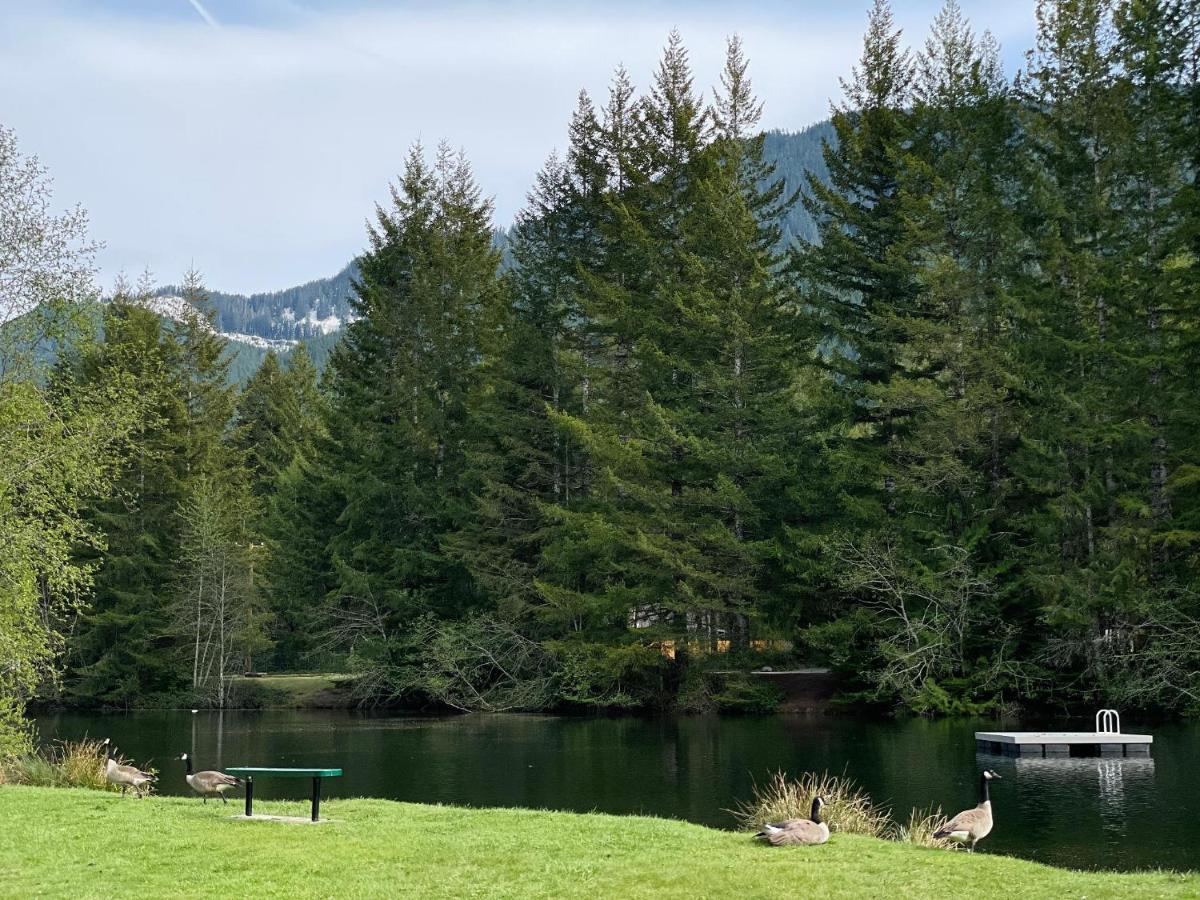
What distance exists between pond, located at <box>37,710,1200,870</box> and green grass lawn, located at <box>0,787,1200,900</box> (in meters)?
3.96

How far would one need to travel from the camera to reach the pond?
16.3 metres

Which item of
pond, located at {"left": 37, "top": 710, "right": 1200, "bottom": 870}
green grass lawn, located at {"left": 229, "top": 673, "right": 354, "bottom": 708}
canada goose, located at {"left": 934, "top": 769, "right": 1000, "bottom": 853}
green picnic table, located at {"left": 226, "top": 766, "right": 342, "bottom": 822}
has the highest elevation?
green picnic table, located at {"left": 226, "top": 766, "right": 342, "bottom": 822}

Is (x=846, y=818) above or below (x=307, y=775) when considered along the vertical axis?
below

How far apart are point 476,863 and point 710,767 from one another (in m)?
13.3

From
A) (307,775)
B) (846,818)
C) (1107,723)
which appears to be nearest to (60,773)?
(307,775)

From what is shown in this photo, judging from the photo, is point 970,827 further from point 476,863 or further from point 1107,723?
point 1107,723

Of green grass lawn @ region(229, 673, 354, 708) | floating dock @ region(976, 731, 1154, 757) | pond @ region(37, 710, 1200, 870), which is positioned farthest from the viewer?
green grass lawn @ region(229, 673, 354, 708)

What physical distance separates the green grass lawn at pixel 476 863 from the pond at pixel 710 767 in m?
3.96

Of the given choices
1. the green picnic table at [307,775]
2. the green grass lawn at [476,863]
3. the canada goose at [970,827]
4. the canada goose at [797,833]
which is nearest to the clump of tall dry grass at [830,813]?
the canada goose at [970,827]

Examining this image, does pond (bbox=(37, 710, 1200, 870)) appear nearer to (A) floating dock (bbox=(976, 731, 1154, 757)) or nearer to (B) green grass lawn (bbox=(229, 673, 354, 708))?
(A) floating dock (bbox=(976, 731, 1154, 757))

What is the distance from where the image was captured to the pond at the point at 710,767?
16.3m

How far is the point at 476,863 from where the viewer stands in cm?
1076

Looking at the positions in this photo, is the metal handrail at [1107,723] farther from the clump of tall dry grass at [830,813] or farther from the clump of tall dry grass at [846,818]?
the clump of tall dry grass at [830,813]

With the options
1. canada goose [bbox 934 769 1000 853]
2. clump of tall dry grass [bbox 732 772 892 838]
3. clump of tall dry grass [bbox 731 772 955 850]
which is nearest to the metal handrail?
clump of tall dry grass [bbox 731 772 955 850]
